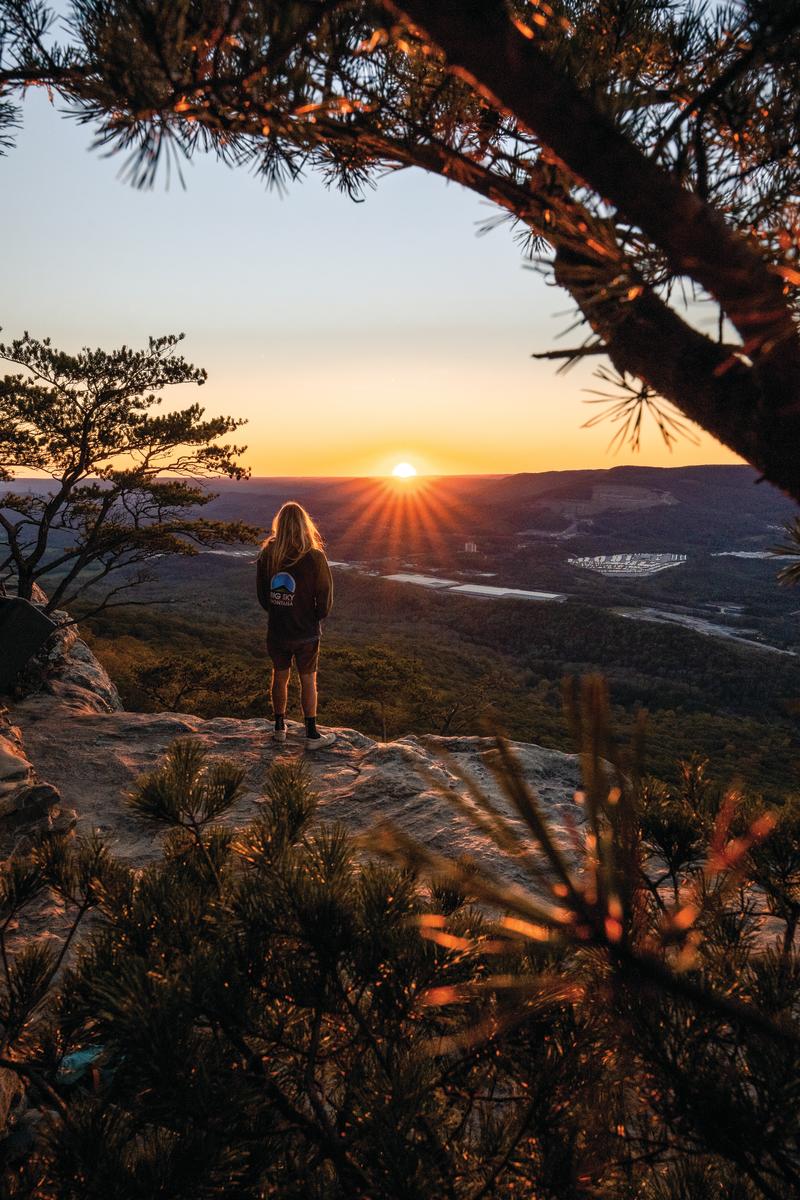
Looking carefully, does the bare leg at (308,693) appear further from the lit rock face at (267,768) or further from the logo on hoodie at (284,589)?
the logo on hoodie at (284,589)

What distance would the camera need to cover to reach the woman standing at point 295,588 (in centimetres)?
468

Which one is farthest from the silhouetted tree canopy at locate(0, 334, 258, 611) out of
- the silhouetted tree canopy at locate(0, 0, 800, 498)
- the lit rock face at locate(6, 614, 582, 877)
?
the silhouetted tree canopy at locate(0, 0, 800, 498)

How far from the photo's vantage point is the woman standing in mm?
4684

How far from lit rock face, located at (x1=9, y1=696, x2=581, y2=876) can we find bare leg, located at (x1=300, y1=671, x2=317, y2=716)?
39 centimetres

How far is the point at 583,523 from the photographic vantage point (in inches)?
4264

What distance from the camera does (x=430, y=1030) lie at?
992 millimetres

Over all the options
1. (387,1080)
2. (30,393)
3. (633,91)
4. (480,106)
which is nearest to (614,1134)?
(387,1080)

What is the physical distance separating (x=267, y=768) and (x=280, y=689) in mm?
690

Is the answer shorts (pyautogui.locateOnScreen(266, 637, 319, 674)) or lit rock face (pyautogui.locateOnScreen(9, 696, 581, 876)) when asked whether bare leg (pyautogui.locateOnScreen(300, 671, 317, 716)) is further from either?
lit rock face (pyautogui.locateOnScreen(9, 696, 581, 876))

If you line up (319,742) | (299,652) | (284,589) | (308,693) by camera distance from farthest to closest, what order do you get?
(319,742) → (308,693) → (299,652) → (284,589)

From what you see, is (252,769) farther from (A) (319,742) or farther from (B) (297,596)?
(B) (297,596)

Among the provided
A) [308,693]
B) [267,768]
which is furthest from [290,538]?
[267,768]

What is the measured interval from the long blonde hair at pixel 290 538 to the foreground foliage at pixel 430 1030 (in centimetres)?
368

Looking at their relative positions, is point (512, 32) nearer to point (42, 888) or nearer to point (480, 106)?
point (480, 106)
